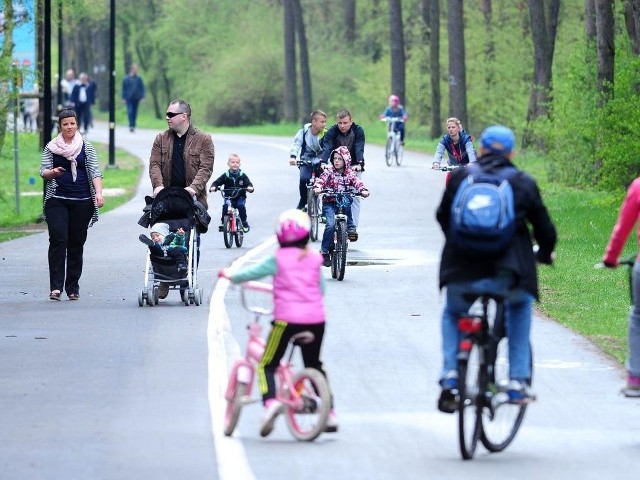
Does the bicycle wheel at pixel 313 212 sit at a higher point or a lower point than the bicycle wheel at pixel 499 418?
higher

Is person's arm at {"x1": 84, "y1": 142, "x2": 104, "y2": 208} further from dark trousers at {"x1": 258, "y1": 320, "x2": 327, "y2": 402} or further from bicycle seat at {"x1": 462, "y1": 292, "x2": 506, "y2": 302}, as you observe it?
bicycle seat at {"x1": 462, "y1": 292, "x2": 506, "y2": 302}

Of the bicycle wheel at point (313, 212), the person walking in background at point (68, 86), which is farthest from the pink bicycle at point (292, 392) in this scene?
the person walking in background at point (68, 86)

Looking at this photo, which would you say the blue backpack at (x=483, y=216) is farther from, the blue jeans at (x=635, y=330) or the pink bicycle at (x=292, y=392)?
the blue jeans at (x=635, y=330)

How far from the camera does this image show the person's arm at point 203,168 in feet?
56.2

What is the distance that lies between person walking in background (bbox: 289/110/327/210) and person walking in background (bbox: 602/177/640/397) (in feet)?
47.1

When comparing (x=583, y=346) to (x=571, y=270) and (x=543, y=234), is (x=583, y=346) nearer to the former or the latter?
(x=543, y=234)

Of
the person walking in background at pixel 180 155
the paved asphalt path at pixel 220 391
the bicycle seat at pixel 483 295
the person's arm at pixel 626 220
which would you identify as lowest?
the paved asphalt path at pixel 220 391

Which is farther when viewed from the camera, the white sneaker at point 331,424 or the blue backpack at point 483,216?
the white sneaker at point 331,424

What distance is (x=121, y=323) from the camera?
52.6ft

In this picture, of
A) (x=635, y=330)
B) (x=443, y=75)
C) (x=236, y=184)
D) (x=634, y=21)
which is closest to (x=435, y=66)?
(x=443, y=75)

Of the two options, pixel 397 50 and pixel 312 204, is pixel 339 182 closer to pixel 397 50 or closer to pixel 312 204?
pixel 312 204

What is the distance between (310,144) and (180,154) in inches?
314

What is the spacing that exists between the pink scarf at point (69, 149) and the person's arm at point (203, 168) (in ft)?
4.30

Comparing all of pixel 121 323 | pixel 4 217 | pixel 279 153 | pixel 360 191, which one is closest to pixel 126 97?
pixel 279 153
